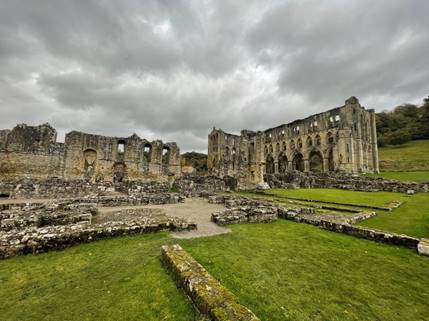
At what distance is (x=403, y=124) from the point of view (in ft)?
211

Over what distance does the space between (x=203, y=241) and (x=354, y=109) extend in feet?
171

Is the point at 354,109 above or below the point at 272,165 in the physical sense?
above

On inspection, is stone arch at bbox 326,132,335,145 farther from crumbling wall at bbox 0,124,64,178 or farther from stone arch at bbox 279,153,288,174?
crumbling wall at bbox 0,124,64,178

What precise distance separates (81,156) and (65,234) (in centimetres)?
2421

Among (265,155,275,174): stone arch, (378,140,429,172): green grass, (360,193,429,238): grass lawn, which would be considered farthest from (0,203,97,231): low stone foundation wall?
(265,155,275,174): stone arch

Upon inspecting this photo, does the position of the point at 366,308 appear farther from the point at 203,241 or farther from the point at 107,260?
the point at 107,260

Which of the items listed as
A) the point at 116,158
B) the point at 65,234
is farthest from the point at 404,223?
the point at 116,158

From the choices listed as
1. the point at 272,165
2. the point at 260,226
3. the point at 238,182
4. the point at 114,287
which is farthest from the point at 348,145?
the point at 114,287

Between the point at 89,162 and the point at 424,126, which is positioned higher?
the point at 424,126

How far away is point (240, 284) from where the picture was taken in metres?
3.34

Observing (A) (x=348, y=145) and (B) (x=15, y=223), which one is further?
(A) (x=348, y=145)

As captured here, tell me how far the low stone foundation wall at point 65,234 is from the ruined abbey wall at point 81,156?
21749 mm

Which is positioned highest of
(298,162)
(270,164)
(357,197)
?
(298,162)

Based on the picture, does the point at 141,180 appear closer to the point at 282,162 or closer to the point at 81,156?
the point at 81,156
